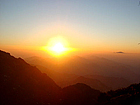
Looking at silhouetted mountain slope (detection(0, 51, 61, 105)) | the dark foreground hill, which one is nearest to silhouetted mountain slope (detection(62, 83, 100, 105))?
the dark foreground hill

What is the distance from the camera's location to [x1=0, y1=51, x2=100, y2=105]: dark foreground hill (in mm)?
17922

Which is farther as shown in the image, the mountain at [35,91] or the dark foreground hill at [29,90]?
the dark foreground hill at [29,90]

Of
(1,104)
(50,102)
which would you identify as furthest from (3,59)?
(50,102)

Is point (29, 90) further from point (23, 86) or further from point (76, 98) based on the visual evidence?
point (76, 98)

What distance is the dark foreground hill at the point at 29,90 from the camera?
17922 millimetres

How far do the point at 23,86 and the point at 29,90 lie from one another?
1.35 m

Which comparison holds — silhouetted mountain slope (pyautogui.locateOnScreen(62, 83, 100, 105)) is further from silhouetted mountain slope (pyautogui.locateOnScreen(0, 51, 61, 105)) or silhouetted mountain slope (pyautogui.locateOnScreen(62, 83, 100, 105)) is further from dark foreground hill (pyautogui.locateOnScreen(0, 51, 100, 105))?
silhouetted mountain slope (pyautogui.locateOnScreen(0, 51, 61, 105))

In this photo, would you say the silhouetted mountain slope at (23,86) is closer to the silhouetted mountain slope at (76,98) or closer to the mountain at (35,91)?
the mountain at (35,91)

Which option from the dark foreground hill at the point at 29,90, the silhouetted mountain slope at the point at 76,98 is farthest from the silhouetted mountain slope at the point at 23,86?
the silhouetted mountain slope at the point at 76,98

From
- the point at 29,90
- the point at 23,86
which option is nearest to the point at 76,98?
the point at 29,90

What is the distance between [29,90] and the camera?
2050 centimetres

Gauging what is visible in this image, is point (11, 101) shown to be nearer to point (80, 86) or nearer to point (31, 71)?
point (31, 71)

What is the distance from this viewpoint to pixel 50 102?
1941cm

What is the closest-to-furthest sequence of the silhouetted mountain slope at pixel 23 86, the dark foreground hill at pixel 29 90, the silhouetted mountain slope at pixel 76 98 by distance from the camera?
the silhouetted mountain slope at pixel 23 86, the dark foreground hill at pixel 29 90, the silhouetted mountain slope at pixel 76 98
